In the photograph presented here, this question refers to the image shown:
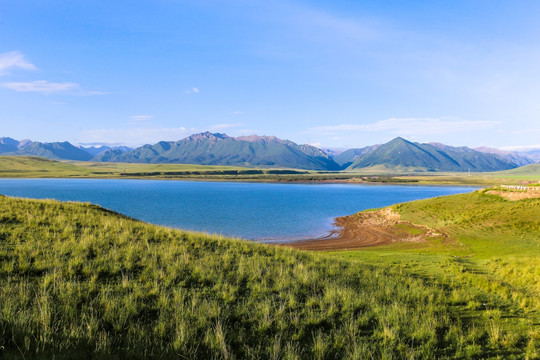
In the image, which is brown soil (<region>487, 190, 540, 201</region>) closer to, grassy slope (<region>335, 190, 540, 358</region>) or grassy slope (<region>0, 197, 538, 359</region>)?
grassy slope (<region>335, 190, 540, 358</region>)

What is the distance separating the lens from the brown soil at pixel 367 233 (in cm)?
3969

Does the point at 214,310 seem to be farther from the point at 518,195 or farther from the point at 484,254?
the point at 518,195

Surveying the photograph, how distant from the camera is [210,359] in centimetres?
591

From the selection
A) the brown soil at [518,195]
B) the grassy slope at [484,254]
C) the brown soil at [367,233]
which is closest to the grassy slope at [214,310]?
the grassy slope at [484,254]

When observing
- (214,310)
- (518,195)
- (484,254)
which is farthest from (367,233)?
(214,310)

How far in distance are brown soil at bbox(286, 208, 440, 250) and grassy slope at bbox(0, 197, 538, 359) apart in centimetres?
2709

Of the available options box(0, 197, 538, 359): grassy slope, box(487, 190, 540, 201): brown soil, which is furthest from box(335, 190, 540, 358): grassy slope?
box(487, 190, 540, 201): brown soil

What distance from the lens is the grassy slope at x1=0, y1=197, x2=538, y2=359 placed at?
6.02 meters

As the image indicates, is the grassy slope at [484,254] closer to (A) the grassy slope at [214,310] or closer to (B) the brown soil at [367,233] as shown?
(A) the grassy slope at [214,310]

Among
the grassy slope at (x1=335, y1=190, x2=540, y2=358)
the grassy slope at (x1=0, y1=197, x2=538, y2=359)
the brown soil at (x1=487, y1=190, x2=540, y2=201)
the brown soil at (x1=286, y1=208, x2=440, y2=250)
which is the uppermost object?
the brown soil at (x1=487, y1=190, x2=540, y2=201)

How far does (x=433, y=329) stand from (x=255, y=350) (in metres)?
4.61

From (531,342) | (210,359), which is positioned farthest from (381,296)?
(210,359)

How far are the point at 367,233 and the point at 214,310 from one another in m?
43.8

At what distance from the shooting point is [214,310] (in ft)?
24.5
